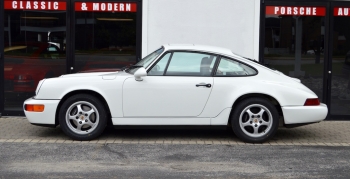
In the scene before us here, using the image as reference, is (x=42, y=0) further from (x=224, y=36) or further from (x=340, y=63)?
(x=340, y=63)

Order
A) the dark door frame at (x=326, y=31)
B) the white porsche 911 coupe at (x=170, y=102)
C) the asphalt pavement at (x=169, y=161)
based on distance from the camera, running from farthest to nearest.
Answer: the dark door frame at (x=326, y=31), the white porsche 911 coupe at (x=170, y=102), the asphalt pavement at (x=169, y=161)

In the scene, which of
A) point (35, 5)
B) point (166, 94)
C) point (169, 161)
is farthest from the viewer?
point (35, 5)

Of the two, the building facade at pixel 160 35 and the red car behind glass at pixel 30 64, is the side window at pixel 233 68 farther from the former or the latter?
the red car behind glass at pixel 30 64

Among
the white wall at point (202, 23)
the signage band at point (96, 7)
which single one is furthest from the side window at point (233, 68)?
the signage band at point (96, 7)

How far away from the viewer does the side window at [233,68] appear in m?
8.16

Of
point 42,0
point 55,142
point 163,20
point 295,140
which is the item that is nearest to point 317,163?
point 295,140

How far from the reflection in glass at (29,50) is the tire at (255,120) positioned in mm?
4051

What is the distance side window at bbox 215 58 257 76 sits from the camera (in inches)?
321

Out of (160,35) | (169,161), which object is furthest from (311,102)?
(160,35)

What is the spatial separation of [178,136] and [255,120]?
4.36 feet

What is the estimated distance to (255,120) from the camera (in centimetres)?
803

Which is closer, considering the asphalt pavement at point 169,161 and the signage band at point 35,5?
the asphalt pavement at point 169,161

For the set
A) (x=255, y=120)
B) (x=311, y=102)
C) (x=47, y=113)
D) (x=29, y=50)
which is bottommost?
(x=255, y=120)

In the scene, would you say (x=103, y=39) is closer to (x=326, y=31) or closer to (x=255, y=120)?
(x=255, y=120)
